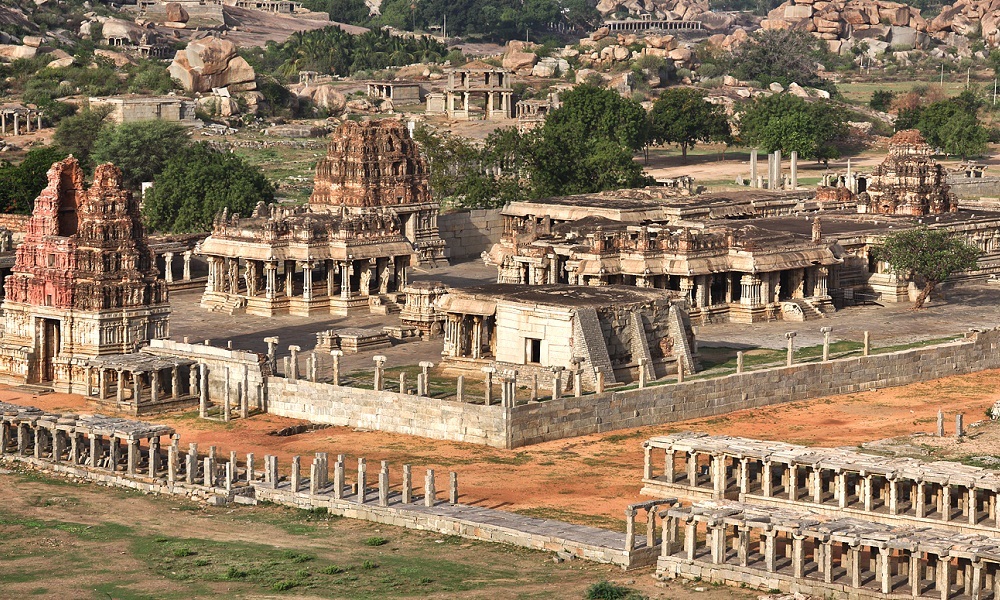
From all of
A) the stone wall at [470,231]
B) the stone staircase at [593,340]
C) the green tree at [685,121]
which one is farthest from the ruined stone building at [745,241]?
the green tree at [685,121]

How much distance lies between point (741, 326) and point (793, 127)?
69887 mm

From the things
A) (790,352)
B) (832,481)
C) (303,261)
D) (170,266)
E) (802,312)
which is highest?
(303,261)

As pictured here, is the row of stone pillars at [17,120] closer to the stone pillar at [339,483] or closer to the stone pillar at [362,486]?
the stone pillar at [339,483]

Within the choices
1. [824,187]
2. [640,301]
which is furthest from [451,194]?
[640,301]

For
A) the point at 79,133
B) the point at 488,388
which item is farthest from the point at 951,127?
the point at 488,388

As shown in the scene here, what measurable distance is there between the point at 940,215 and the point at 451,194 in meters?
31.2

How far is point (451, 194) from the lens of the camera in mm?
125438

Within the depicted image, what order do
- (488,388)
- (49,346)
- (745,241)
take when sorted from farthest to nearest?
(745,241) → (49,346) → (488,388)

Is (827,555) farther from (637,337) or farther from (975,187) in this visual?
(975,187)

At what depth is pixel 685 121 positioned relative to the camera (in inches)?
6521

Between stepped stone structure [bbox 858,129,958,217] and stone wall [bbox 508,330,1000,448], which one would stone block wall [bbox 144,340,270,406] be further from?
stepped stone structure [bbox 858,129,958,217]

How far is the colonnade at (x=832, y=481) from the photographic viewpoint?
2170 inches

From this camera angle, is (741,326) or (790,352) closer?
(790,352)

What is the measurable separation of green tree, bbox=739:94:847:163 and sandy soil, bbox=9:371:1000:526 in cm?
7918
